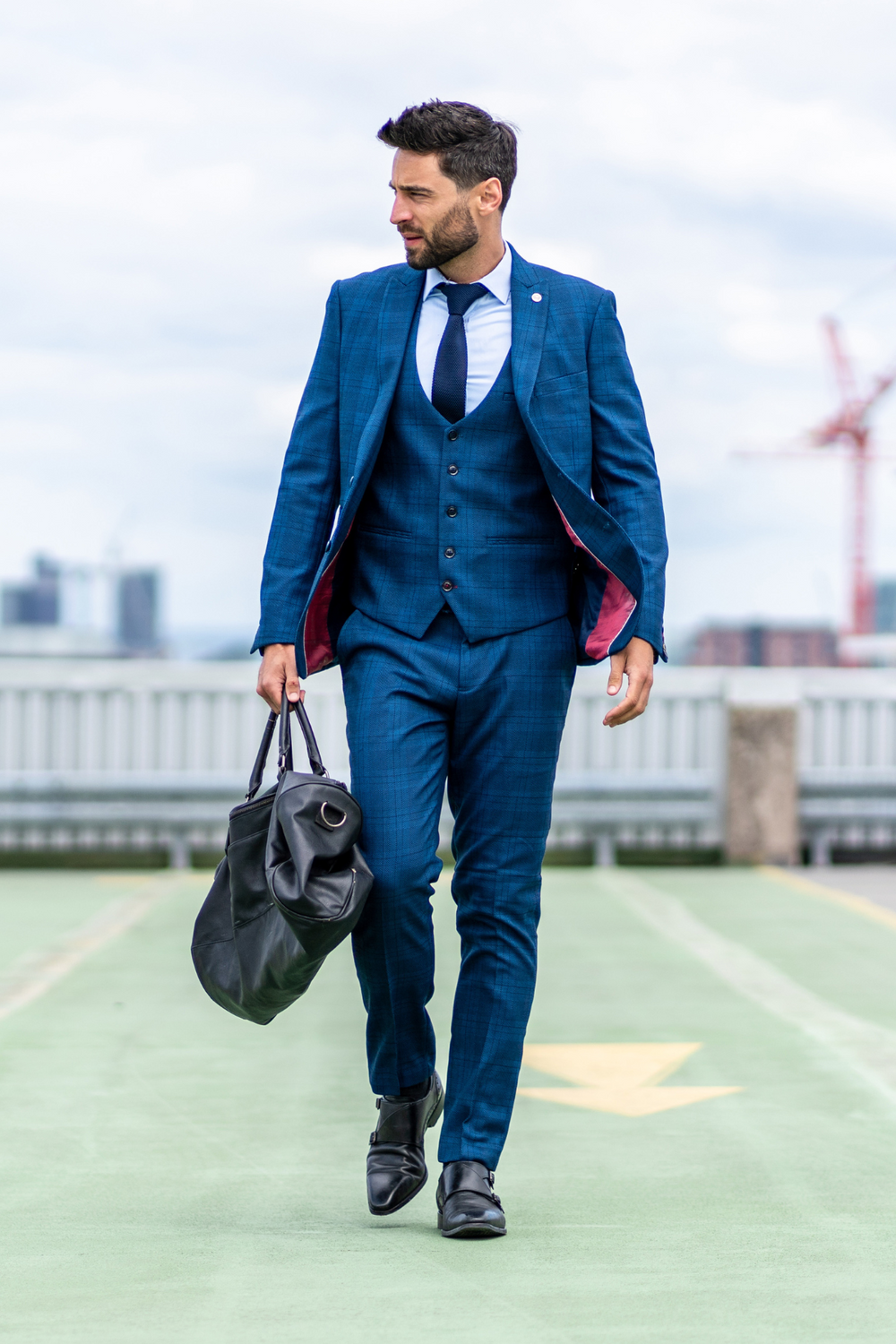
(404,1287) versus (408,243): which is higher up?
(408,243)

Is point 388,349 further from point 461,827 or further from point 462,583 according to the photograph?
point 461,827

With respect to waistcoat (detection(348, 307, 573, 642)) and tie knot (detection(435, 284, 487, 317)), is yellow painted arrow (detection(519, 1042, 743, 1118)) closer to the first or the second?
waistcoat (detection(348, 307, 573, 642))

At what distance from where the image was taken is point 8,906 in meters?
8.16

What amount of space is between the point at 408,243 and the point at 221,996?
4.36 feet

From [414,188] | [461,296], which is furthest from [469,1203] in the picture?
[414,188]

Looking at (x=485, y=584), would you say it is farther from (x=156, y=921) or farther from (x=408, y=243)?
(x=156, y=921)

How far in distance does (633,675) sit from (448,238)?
0.81m

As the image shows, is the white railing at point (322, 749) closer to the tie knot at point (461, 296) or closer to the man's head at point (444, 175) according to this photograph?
the tie knot at point (461, 296)

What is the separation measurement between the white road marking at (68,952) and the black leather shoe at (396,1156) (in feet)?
8.24

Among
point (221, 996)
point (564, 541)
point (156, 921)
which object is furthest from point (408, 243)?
point (156, 921)

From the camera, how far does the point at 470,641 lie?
3.04m

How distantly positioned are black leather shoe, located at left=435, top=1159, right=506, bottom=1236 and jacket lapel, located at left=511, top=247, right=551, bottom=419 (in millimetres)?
1293

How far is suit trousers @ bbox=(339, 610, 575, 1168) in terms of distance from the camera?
9.88ft

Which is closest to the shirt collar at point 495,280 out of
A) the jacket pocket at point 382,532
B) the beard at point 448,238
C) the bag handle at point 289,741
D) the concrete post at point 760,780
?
the beard at point 448,238
